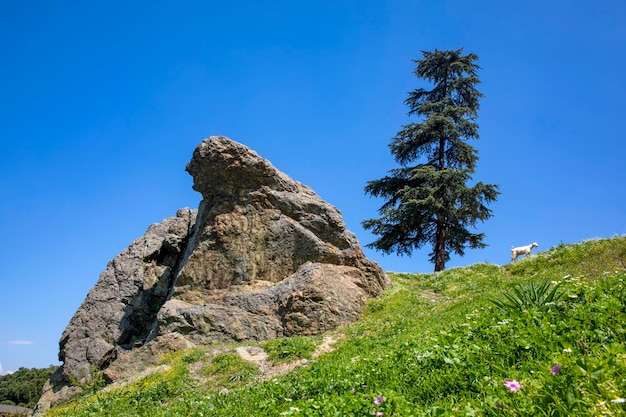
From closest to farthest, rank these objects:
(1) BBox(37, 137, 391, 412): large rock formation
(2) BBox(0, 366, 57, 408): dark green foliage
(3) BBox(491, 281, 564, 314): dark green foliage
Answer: (3) BBox(491, 281, 564, 314): dark green foliage → (1) BBox(37, 137, 391, 412): large rock formation → (2) BBox(0, 366, 57, 408): dark green foliage

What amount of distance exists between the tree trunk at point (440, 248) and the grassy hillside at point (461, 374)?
16.0m

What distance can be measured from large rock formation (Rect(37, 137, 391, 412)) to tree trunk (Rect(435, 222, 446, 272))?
964 centimetres

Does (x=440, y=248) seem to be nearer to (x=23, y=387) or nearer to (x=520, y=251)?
(x=520, y=251)

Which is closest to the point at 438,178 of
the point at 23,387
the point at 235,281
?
the point at 235,281

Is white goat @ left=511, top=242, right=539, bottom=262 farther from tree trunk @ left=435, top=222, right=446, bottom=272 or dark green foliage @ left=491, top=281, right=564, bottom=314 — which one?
dark green foliage @ left=491, top=281, right=564, bottom=314

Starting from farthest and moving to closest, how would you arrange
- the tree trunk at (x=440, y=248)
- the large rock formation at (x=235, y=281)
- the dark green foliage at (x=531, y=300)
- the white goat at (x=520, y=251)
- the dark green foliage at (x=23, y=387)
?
the dark green foliage at (x=23, y=387) < the tree trunk at (x=440, y=248) < the white goat at (x=520, y=251) < the large rock formation at (x=235, y=281) < the dark green foliage at (x=531, y=300)

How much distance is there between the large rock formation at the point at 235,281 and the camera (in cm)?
1866

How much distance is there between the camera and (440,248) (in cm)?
3150

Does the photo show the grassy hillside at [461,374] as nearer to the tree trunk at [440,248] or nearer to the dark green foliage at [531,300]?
the dark green foliage at [531,300]

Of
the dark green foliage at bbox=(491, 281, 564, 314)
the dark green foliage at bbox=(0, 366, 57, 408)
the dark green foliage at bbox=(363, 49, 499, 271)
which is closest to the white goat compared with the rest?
the dark green foliage at bbox=(363, 49, 499, 271)

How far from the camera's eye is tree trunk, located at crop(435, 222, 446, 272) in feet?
103

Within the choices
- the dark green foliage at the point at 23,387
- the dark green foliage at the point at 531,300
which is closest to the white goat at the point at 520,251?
the dark green foliage at the point at 531,300

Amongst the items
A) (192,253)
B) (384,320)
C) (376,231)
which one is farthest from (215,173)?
(376,231)

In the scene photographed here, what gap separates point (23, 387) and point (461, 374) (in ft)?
259
